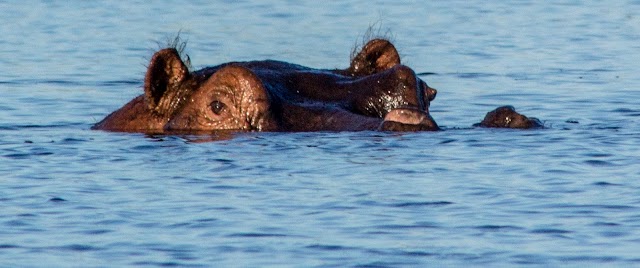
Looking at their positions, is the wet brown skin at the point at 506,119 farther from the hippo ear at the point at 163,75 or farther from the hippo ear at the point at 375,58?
the hippo ear at the point at 163,75

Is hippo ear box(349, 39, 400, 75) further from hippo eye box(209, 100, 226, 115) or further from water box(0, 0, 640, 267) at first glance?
hippo eye box(209, 100, 226, 115)

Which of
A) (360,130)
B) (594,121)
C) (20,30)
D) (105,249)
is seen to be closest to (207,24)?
(20,30)

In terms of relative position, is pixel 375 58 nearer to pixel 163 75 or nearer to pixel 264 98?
pixel 264 98

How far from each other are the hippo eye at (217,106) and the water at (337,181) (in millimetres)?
330

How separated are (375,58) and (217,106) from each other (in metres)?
1.65

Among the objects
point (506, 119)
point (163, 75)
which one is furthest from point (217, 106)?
point (506, 119)

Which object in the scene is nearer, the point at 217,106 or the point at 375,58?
the point at 217,106

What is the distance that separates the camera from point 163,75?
12.8 metres

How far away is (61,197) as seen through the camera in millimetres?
10172

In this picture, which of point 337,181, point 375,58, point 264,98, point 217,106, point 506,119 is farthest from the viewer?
point 375,58

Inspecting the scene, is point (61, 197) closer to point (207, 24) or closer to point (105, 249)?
point (105, 249)

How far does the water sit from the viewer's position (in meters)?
8.60

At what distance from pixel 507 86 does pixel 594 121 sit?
3.38m

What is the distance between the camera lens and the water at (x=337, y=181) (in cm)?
860
